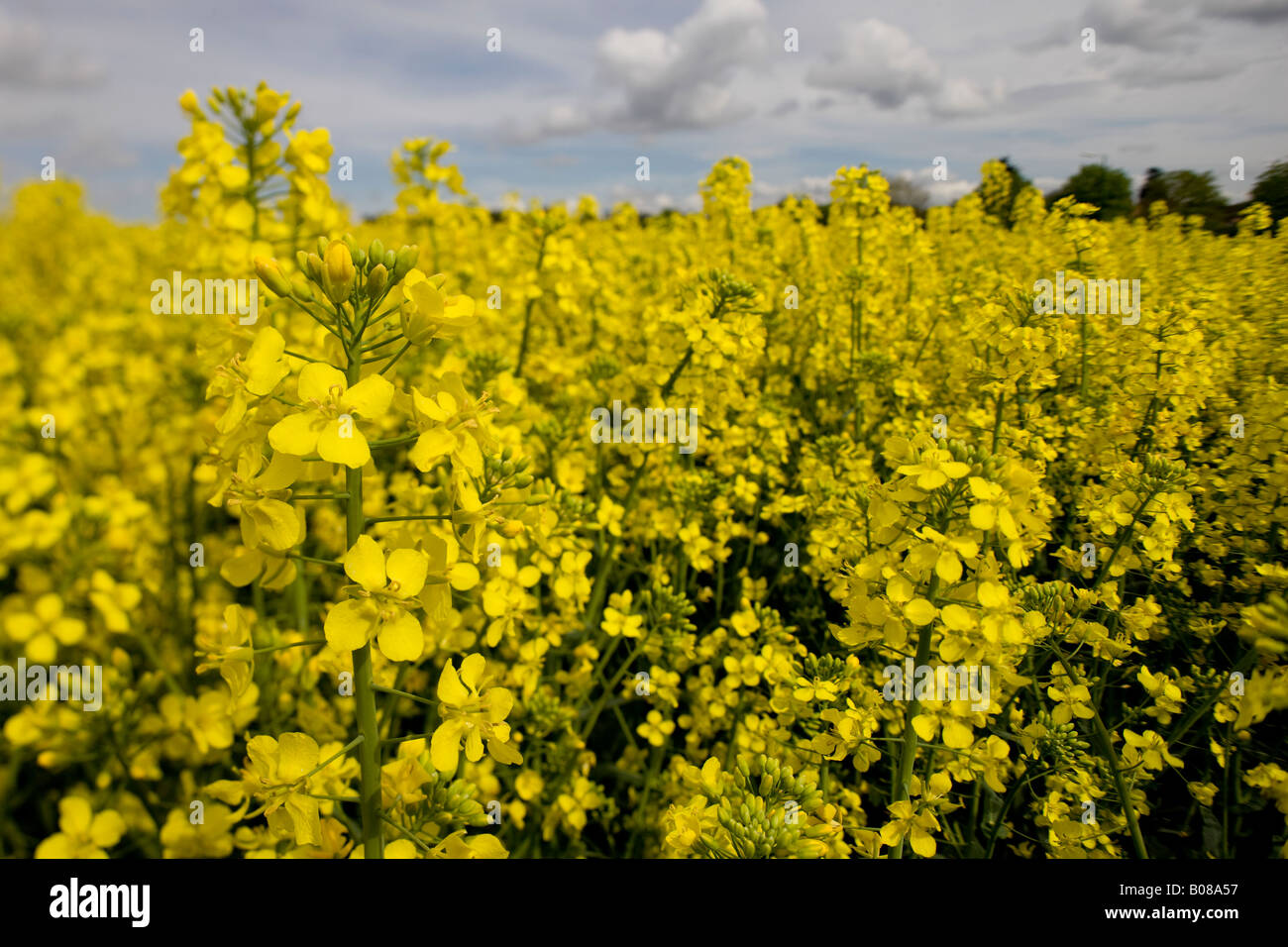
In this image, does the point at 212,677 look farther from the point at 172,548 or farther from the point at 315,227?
the point at 315,227

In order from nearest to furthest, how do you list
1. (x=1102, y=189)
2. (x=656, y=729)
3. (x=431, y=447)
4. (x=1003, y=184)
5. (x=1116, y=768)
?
(x=431, y=447), (x=1116, y=768), (x=1102, y=189), (x=656, y=729), (x=1003, y=184)

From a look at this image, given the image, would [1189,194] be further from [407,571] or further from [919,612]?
[407,571]

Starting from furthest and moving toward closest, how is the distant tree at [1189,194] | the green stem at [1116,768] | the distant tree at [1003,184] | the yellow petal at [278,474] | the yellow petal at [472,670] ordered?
the distant tree at [1003,184]
the distant tree at [1189,194]
the green stem at [1116,768]
the yellow petal at [472,670]
the yellow petal at [278,474]

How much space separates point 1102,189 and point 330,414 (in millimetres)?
2183

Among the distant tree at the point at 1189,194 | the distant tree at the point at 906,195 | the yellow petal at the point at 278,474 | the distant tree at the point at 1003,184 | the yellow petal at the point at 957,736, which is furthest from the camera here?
the distant tree at the point at 906,195

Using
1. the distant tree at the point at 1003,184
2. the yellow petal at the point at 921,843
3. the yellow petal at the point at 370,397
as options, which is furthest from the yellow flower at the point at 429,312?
the distant tree at the point at 1003,184

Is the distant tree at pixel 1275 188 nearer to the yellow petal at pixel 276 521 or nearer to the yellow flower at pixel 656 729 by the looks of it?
the yellow flower at pixel 656 729

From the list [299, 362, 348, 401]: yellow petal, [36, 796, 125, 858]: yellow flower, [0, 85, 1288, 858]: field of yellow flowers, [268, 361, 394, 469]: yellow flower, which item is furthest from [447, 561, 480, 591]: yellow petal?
[36, 796, 125, 858]: yellow flower

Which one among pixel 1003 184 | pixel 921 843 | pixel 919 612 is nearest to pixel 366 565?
pixel 919 612

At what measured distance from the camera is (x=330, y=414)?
3.43 feet

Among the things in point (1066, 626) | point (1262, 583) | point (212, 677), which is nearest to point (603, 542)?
point (1066, 626)

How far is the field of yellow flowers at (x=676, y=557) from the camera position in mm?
1178
